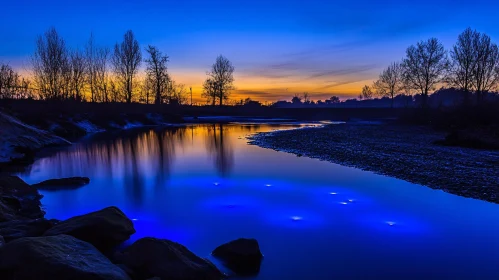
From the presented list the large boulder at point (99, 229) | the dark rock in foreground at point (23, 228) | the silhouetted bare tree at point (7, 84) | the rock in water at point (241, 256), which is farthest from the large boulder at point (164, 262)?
the silhouetted bare tree at point (7, 84)

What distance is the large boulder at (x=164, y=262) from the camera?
4926mm

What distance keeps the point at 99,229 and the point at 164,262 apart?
2095mm

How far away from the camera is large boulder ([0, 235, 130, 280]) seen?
4082 millimetres

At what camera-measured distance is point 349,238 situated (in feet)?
22.9

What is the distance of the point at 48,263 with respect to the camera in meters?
4.16

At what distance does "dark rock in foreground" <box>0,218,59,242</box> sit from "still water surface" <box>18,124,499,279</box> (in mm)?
1846

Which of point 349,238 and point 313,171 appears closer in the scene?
point 349,238

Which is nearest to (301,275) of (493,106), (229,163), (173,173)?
(173,173)

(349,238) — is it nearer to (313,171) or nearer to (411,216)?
(411,216)

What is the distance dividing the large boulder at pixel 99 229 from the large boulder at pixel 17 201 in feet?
6.74

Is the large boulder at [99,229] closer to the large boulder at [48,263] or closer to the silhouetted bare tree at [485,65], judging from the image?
the large boulder at [48,263]

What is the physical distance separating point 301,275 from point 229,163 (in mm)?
12052

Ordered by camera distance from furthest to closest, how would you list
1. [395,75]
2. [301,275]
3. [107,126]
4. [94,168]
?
[395,75] → [107,126] → [94,168] → [301,275]

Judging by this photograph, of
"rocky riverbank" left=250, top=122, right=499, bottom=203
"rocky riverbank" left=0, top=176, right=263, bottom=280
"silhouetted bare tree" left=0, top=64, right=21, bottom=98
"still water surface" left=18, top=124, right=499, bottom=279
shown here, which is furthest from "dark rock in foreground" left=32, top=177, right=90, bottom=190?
"silhouetted bare tree" left=0, top=64, right=21, bottom=98
